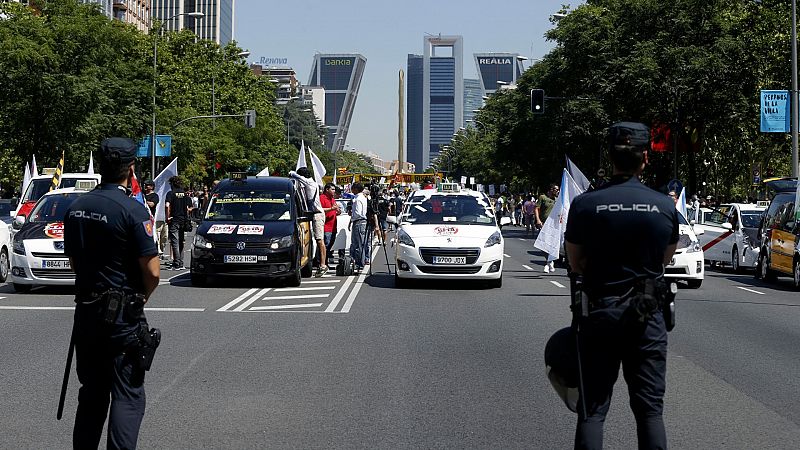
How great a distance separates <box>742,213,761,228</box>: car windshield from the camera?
85.2ft

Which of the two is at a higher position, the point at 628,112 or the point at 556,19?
the point at 556,19

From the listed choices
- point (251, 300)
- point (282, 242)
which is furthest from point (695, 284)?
point (251, 300)

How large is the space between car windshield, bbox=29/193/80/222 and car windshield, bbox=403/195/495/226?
581 cm

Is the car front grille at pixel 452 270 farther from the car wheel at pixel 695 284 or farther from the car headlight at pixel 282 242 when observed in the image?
the car wheel at pixel 695 284

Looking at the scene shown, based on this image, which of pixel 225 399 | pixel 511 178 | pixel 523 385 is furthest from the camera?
pixel 511 178

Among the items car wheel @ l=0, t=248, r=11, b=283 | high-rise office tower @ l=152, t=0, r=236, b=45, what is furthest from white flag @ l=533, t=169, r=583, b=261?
high-rise office tower @ l=152, t=0, r=236, b=45

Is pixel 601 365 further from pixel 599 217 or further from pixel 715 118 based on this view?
pixel 715 118

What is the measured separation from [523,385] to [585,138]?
41.4 m

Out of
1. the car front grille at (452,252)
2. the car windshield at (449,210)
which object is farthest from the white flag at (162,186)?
the car front grille at (452,252)

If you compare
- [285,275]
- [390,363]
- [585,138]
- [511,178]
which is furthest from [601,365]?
[511,178]

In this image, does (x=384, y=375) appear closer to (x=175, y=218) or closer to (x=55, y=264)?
(x=55, y=264)

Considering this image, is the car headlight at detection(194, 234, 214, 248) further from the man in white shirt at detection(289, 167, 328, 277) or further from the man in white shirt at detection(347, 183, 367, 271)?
the man in white shirt at detection(347, 183, 367, 271)

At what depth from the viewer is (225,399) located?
8.41 metres

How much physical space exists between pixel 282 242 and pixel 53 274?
3.68m
